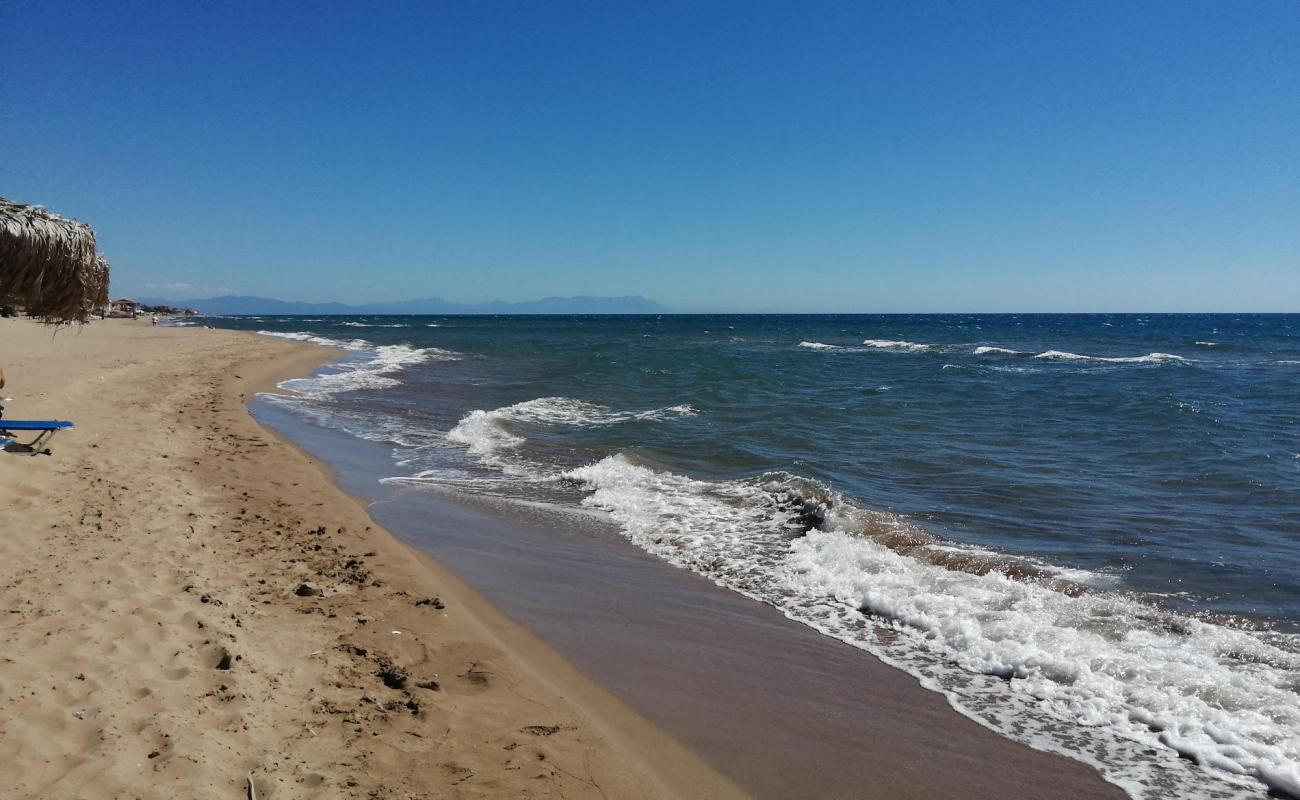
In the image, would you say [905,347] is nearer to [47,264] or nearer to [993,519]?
[993,519]

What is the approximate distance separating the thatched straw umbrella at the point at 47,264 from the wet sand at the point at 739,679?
139 inches

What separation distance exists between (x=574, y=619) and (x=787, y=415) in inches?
484

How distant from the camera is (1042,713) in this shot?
4645 mm

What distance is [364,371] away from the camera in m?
27.6

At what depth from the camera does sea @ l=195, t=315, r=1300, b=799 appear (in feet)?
15.4

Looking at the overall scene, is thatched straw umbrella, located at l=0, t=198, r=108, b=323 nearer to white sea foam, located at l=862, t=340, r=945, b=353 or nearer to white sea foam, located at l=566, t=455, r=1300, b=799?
white sea foam, located at l=566, t=455, r=1300, b=799

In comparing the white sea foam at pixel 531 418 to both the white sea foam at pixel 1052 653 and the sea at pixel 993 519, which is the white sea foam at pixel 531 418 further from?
the white sea foam at pixel 1052 653

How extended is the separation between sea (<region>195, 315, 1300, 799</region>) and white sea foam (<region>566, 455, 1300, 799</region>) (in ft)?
0.06

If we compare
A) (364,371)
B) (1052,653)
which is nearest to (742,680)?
(1052,653)

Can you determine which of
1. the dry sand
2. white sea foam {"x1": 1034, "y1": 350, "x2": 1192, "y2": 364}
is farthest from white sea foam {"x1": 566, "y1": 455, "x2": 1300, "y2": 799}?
white sea foam {"x1": 1034, "y1": 350, "x2": 1192, "y2": 364}

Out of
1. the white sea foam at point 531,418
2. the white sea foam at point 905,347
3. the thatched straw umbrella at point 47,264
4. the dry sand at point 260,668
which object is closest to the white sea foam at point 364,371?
the white sea foam at point 531,418

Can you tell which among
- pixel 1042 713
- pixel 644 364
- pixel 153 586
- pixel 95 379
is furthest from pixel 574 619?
pixel 644 364

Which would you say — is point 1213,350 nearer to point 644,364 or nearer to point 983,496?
point 644,364

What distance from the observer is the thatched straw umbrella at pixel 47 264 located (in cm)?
562
